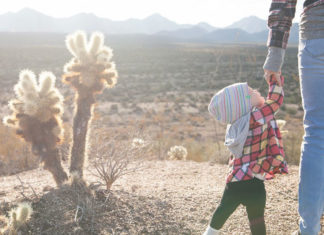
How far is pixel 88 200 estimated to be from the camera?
316cm

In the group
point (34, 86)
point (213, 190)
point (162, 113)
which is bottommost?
point (162, 113)

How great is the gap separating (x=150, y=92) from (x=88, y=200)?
20230 mm

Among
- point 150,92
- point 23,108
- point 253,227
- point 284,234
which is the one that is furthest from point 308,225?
point 150,92

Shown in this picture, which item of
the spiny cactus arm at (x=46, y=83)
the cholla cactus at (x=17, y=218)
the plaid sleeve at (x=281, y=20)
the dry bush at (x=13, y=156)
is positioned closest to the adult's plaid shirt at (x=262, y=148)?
the plaid sleeve at (x=281, y=20)

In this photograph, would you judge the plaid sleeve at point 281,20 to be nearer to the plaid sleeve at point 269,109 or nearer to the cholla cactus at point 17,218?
the plaid sleeve at point 269,109

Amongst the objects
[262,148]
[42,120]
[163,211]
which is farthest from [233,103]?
[42,120]

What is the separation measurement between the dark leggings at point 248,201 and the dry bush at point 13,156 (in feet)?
16.0

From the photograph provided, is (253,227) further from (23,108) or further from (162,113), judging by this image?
(162,113)

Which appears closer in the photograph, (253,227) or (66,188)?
(253,227)

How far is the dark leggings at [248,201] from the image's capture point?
2404 millimetres

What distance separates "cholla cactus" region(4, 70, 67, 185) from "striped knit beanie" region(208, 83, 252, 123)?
2.13 metres

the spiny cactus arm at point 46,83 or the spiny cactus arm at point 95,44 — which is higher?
the spiny cactus arm at point 95,44

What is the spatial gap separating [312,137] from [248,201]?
23.5 inches

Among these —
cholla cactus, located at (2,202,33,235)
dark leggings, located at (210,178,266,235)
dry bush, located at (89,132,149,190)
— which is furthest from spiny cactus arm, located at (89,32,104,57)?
dark leggings, located at (210,178,266,235)
